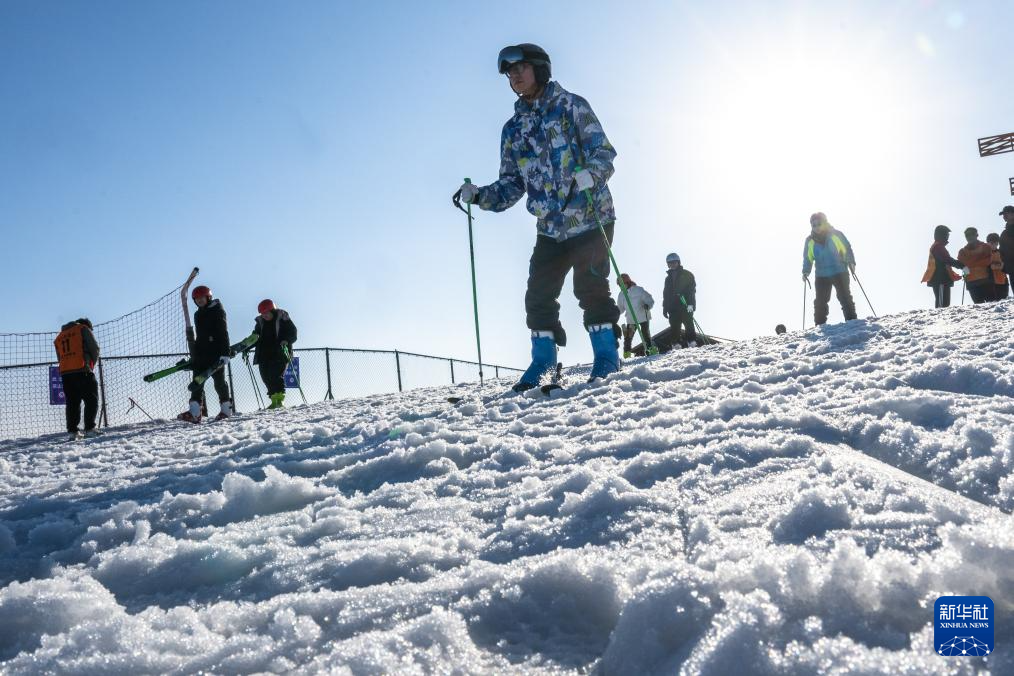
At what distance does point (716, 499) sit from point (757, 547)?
0.38 meters

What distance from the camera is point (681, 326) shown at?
1254 cm

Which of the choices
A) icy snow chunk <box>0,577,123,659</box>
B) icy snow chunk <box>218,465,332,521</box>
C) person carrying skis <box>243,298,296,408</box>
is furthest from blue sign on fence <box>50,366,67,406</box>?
icy snow chunk <box>0,577,123,659</box>

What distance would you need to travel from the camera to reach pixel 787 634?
45.7 inches

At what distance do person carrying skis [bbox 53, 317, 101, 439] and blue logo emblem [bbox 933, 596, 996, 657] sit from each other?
9355 millimetres

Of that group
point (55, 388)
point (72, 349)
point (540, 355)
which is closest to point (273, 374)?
point (72, 349)

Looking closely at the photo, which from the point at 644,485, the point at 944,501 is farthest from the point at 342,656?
the point at 944,501

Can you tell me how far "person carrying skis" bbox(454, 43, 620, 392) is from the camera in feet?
16.6

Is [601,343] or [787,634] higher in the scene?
[601,343]

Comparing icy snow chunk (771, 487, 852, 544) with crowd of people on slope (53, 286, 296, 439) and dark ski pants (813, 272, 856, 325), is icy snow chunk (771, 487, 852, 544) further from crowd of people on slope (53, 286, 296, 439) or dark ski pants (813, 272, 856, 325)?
dark ski pants (813, 272, 856, 325)

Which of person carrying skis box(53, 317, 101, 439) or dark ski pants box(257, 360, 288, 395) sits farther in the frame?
dark ski pants box(257, 360, 288, 395)

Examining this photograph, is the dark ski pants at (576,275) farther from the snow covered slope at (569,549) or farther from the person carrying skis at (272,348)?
the person carrying skis at (272,348)

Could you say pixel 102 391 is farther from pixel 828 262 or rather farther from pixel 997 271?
pixel 997 271

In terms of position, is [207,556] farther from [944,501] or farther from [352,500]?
[944,501]

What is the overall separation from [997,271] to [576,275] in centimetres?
997
